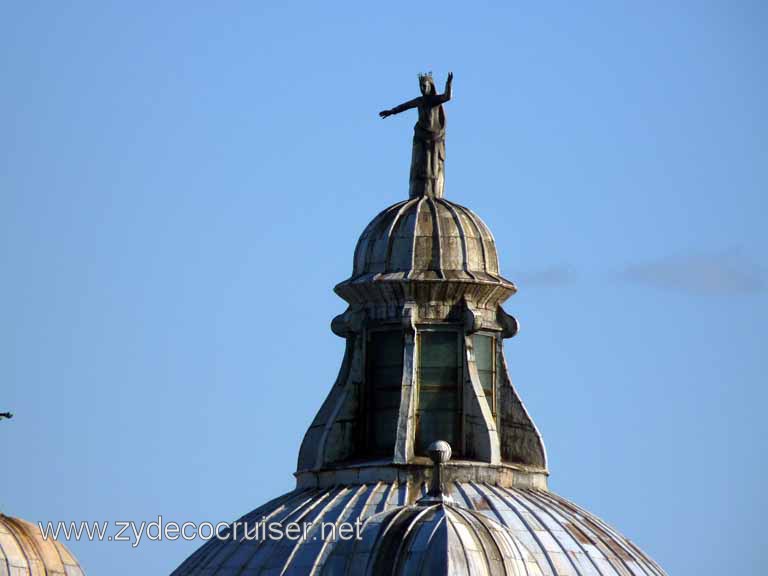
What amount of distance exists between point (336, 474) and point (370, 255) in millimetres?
6231

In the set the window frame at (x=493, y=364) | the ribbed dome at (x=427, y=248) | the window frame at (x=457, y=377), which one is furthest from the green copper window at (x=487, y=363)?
the ribbed dome at (x=427, y=248)

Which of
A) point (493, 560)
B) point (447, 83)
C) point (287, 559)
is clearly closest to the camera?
point (493, 560)

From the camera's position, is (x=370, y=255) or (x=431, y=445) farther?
(x=370, y=255)

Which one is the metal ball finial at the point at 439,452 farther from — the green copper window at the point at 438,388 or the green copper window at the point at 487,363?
the green copper window at the point at 487,363

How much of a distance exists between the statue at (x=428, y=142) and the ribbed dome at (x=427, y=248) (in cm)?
176

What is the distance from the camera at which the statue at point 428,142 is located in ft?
417

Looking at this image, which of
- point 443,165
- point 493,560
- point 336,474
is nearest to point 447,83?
point 443,165

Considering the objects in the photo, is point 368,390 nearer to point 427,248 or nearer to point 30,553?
point 427,248

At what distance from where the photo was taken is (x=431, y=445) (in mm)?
116562

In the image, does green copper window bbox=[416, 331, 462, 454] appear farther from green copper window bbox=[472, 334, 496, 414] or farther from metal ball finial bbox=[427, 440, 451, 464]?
metal ball finial bbox=[427, 440, 451, 464]

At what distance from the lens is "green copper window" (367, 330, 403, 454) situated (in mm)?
123312

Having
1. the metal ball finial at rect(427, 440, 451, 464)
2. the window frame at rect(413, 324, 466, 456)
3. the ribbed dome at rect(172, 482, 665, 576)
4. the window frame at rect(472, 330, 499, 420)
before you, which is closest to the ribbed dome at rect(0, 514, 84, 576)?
the ribbed dome at rect(172, 482, 665, 576)

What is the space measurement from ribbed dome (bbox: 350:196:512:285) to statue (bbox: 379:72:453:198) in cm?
176

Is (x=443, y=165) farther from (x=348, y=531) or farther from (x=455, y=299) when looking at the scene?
(x=348, y=531)
